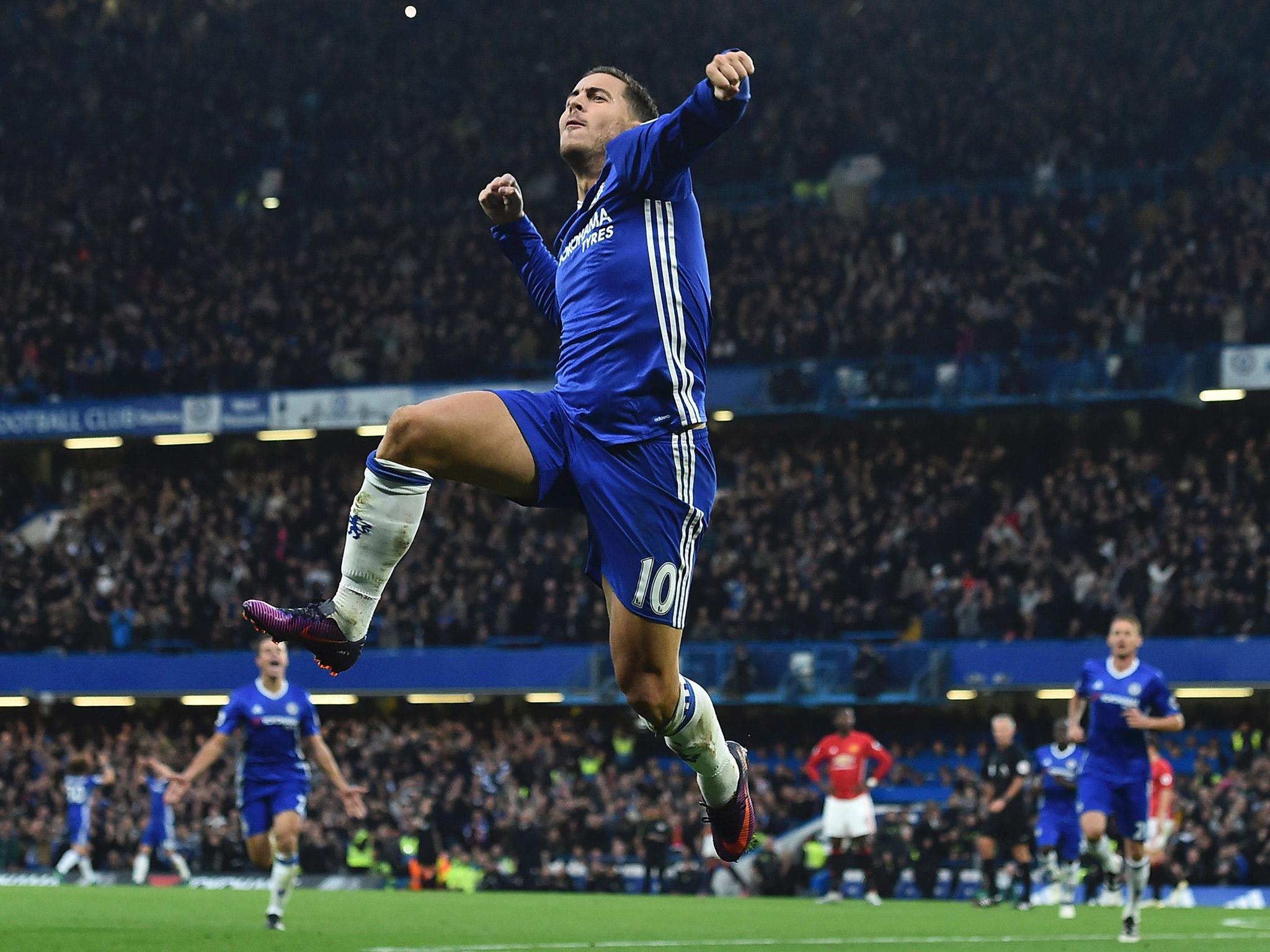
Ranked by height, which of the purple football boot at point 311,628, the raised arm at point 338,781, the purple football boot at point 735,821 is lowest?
the raised arm at point 338,781

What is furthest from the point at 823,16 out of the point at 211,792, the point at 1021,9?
the point at 211,792

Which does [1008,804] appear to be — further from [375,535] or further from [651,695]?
[375,535]

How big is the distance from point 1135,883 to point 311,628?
10345 millimetres

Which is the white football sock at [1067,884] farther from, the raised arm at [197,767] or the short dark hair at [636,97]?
the short dark hair at [636,97]

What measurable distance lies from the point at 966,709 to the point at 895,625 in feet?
8.34

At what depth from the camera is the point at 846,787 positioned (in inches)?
872

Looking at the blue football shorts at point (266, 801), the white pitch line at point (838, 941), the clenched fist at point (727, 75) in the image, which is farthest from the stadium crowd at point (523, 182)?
the clenched fist at point (727, 75)

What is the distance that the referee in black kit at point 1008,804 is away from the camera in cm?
2103

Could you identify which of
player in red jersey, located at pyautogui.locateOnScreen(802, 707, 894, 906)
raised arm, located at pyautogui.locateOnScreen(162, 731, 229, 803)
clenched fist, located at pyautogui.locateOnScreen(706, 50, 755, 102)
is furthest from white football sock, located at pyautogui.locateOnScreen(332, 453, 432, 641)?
player in red jersey, located at pyautogui.locateOnScreen(802, 707, 894, 906)

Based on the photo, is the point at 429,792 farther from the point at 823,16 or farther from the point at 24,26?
the point at 24,26

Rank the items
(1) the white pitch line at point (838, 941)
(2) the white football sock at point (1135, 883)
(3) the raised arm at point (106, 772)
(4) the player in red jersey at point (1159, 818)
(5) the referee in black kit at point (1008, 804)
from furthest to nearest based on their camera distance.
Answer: (3) the raised arm at point (106, 772)
(5) the referee in black kit at point (1008, 804)
(4) the player in red jersey at point (1159, 818)
(2) the white football sock at point (1135, 883)
(1) the white pitch line at point (838, 941)

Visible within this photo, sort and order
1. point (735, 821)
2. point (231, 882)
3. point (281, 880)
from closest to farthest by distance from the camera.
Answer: point (735, 821)
point (281, 880)
point (231, 882)

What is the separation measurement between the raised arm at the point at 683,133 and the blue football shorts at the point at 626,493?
0.92 m

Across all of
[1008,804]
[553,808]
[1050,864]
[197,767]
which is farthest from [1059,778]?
[553,808]
